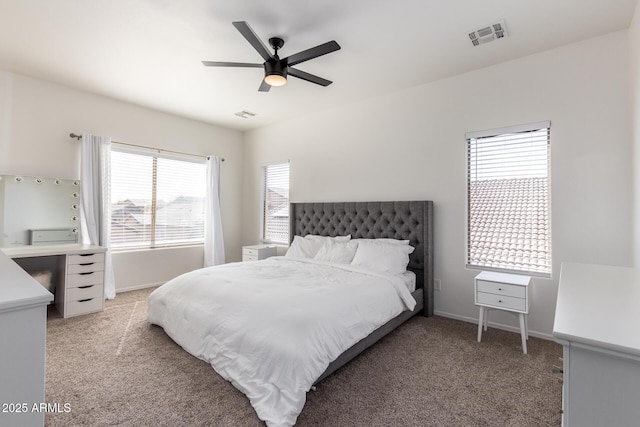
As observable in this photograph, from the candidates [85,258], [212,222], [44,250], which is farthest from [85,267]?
[212,222]

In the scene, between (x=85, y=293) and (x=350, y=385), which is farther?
(x=85, y=293)

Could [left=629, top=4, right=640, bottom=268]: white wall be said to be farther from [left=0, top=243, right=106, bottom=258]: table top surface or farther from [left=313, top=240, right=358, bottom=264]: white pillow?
[left=0, top=243, right=106, bottom=258]: table top surface

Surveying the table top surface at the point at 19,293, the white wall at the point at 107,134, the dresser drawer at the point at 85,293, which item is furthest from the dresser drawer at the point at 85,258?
the table top surface at the point at 19,293

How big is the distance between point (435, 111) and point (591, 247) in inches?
81.4

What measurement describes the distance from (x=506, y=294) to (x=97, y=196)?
499cm

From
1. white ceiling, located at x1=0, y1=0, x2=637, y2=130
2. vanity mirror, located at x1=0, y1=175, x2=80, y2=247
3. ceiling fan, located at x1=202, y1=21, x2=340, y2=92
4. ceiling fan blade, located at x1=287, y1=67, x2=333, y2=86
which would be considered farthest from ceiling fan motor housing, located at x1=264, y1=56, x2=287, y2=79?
vanity mirror, located at x1=0, y1=175, x2=80, y2=247

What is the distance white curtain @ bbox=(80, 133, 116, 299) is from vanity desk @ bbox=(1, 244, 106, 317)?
370 millimetres

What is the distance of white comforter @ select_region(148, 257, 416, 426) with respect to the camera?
1702 millimetres

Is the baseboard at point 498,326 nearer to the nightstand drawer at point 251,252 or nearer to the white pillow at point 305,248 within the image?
the white pillow at point 305,248

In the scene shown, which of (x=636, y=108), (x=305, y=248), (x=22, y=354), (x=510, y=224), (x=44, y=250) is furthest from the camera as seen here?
(x=305, y=248)

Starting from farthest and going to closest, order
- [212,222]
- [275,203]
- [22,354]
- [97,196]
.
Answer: [275,203] → [212,222] → [97,196] → [22,354]

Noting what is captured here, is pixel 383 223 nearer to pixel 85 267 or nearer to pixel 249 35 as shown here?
pixel 249 35

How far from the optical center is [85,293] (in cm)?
337

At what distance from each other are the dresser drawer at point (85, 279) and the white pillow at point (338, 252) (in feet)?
8.54
